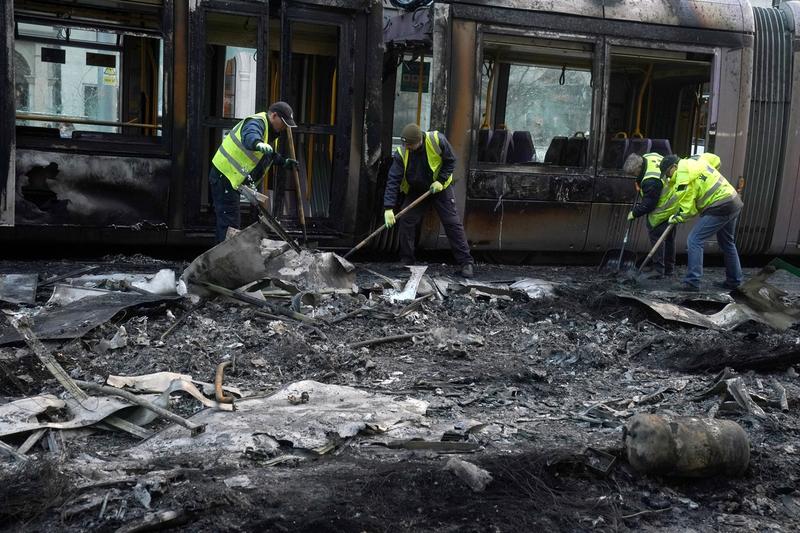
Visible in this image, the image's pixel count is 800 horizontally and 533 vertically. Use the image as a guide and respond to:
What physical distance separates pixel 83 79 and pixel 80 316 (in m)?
2.71

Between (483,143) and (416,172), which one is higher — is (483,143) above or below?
above

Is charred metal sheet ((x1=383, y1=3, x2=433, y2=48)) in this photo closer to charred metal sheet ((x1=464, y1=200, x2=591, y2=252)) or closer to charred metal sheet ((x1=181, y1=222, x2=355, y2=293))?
charred metal sheet ((x1=464, y1=200, x2=591, y2=252))

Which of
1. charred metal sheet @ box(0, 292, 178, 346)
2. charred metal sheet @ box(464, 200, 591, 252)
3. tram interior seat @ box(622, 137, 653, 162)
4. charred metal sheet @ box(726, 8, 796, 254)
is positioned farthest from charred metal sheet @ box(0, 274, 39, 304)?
charred metal sheet @ box(726, 8, 796, 254)

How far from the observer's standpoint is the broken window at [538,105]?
29.9ft

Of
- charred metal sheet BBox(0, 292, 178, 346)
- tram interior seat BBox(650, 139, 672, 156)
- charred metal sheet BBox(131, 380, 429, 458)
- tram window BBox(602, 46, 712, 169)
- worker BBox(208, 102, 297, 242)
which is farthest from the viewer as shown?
tram interior seat BBox(650, 139, 672, 156)

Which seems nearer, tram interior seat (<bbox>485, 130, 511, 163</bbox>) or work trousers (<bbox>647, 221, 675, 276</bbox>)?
tram interior seat (<bbox>485, 130, 511, 163</bbox>)

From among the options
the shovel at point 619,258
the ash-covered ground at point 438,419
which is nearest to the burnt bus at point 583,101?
the shovel at point 619,258

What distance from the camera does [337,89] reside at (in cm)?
870

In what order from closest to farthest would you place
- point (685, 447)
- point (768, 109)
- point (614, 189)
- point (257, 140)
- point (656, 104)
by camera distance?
1. point (685, 447)
2. point (257, 140)
3. point (614, 189)
4. point (768, 109)
5. point (656, 104)

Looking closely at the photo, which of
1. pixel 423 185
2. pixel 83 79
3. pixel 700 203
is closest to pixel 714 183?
pixel 700 203

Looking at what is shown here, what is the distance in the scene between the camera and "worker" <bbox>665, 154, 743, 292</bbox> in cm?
870

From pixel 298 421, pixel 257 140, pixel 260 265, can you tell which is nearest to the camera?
pixel 298 421

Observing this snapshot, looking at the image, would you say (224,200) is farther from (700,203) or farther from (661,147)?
(661,147)

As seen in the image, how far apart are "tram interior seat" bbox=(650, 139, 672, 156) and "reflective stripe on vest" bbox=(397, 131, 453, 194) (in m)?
2.56
